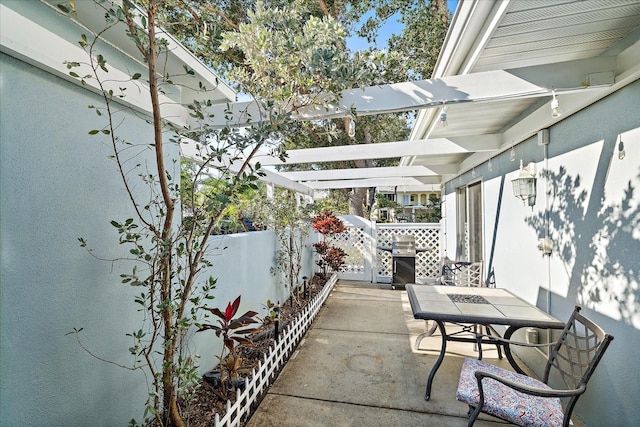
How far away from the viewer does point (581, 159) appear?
2.75m

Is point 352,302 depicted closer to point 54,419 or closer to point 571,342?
point 571,342

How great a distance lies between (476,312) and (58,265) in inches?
134

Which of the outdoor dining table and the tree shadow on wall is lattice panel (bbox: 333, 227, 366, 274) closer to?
the outdoor dining table

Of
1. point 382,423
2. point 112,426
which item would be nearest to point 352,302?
point 382,423

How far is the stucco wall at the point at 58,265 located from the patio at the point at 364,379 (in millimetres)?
1321

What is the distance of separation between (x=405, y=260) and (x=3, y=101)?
23.1 ft

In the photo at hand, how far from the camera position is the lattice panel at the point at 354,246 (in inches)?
325

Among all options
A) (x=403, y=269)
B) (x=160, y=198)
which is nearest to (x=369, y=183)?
(x=403, y=269)

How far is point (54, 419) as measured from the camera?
5.26 feet

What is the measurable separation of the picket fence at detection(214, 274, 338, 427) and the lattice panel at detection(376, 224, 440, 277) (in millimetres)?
3683

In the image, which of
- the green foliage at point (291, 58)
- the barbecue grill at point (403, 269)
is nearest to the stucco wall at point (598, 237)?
the green foliage at point (291, 58)

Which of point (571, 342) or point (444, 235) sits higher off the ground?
point (444, 235)

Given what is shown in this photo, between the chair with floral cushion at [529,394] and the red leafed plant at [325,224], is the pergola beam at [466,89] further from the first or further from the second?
the red leafed plant at [325,224]

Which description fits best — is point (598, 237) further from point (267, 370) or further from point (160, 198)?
point (160, 198)
